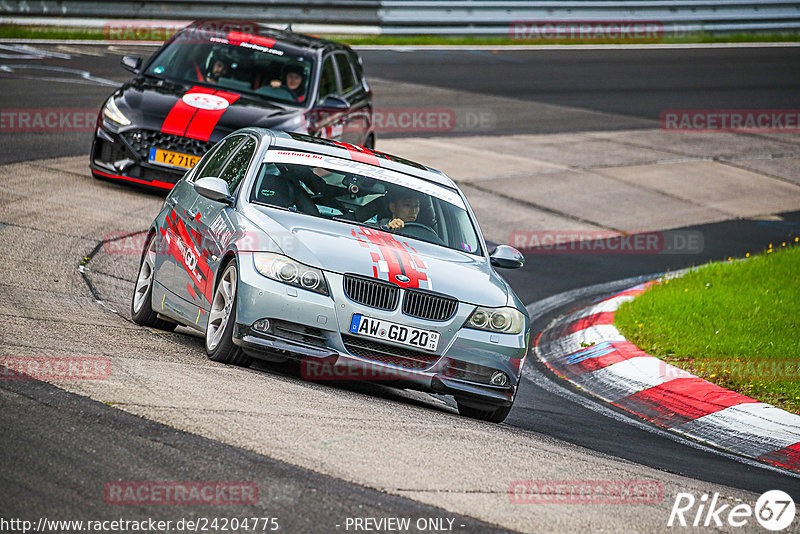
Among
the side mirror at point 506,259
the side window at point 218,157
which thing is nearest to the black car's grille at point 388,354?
the side mirror at point 506,259

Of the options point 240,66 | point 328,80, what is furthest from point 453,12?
point 240,66

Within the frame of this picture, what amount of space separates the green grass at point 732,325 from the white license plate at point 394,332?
296 cm

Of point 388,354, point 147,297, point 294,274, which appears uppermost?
point 294,274

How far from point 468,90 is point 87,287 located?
48.6ft

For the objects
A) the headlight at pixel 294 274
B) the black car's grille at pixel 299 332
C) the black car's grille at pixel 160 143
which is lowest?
the black car's grille at pixel 160 143

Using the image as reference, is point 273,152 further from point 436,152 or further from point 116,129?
point 436,152

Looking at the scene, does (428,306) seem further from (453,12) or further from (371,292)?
(453,12)

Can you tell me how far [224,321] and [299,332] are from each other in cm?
55

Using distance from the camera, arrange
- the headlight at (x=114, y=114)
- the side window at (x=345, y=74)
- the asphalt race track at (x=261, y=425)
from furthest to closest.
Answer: the side window at (x=345, y=74), the headlight at (x=114, y=114), the asphalt race track at (x=261, y=425)

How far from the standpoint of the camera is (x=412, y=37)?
2848 centimetres

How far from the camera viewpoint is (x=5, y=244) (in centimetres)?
999

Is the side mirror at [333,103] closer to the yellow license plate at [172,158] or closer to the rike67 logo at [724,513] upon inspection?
the yellow license plate at [172,158]

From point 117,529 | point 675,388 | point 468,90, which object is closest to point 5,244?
point 675,388

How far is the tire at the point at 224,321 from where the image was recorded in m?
6.98
